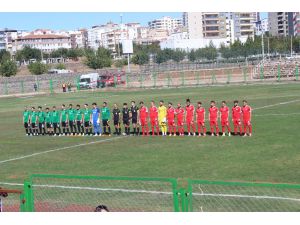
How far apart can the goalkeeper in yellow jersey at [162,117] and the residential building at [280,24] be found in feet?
525

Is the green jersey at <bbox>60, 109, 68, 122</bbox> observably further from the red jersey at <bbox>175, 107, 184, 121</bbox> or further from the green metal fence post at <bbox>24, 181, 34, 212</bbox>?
the green metal fence post at <bbox>24, 181, 34, 212</bbox>

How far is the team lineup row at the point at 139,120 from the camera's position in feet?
81.3

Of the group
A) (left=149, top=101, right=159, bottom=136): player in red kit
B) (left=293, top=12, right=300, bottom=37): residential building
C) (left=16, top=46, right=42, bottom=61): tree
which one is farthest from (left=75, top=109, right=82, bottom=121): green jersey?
(left=293, top=12, right=300, bottom=37): residential building

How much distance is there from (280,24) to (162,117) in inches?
6927

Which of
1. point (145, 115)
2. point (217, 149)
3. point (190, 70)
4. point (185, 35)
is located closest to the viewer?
point (217, 149)

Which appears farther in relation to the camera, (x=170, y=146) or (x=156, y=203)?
(x=170, y=146)

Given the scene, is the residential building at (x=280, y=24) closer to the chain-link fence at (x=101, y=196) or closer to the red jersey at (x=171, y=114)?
the red jersey at (x=171, y=114)

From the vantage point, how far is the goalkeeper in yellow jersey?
26.0 metres

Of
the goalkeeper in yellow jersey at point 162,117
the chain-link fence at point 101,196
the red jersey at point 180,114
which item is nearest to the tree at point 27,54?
the goalkeeper in yellow jersey at point 162,117

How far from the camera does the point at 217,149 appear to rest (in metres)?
21.3

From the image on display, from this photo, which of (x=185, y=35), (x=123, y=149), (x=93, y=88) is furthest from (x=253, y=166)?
(x=185, y=35)
